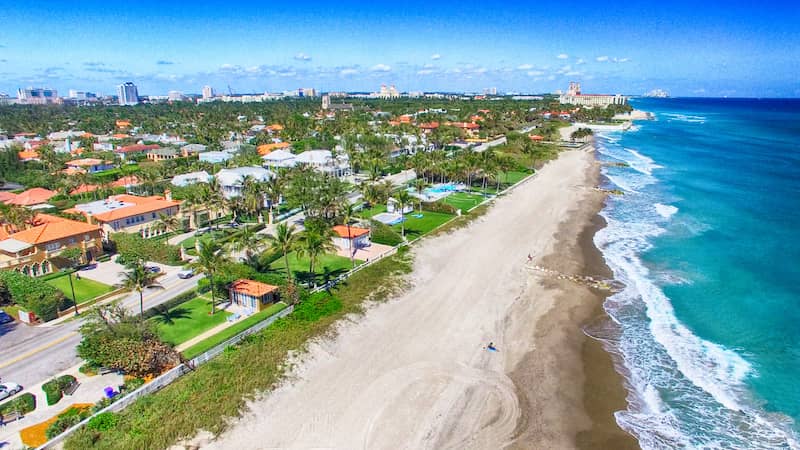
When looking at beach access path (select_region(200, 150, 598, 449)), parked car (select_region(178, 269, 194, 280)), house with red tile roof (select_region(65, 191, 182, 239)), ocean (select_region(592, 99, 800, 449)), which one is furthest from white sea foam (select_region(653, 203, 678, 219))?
house with red tile roof (select_region(65, 191, 182, 239))

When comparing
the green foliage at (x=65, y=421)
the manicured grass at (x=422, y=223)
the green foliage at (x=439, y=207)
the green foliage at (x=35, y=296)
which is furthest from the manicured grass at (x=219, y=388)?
the green foliage at (x=439, y=207)

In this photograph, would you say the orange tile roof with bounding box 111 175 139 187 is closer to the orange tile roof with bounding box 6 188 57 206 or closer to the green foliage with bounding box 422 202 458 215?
the orange tile roof with bounding box 6 188 57 206

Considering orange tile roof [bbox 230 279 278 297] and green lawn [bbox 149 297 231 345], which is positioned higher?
orange tile roof [bbox 230 279 278 297]

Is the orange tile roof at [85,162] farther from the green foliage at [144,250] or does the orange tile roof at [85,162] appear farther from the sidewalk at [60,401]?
the sidewalk at [60,401]

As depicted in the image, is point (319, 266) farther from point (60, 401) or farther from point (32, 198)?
point (32, 198)

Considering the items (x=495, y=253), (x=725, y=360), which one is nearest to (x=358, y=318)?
(x=495, y=253)

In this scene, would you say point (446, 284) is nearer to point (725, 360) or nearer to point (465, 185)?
point (725, 360)

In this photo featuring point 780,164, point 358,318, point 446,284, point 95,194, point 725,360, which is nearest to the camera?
point 725,360
